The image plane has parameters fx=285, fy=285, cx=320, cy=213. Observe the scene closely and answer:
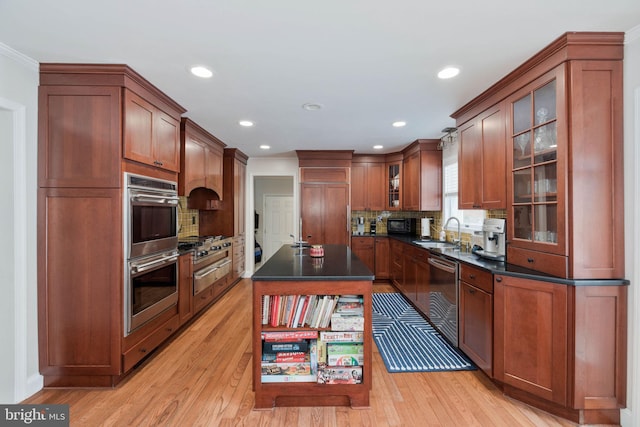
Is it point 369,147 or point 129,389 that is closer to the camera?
point 129,389

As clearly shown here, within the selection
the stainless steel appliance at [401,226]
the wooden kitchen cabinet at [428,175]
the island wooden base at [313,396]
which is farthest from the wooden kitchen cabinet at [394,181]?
the island wooden base at [313,396]

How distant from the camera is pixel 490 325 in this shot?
225cm

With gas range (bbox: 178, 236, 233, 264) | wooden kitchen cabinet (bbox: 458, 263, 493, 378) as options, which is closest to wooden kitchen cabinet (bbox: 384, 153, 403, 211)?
wooden kitchen cabinet (bbox: 458, 263, 493, 378)

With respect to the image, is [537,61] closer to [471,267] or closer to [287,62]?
[471,267]

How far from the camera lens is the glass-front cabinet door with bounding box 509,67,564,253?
200 centimetres

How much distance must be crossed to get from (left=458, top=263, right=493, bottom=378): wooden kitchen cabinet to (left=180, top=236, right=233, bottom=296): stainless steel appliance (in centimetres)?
298

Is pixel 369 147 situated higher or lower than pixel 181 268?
higher

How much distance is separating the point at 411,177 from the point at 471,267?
2.70m

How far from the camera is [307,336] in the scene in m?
2.00

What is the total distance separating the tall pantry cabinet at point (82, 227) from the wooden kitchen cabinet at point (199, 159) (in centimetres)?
118

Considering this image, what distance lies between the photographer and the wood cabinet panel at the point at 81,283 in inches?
86.4

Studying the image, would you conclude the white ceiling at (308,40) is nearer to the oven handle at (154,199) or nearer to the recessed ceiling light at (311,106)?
the recessed ceiling light at (311,106)

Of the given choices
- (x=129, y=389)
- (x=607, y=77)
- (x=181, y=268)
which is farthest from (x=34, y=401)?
(x=607, y=77)

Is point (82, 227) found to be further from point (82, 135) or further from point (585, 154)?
point (585, 154)
